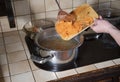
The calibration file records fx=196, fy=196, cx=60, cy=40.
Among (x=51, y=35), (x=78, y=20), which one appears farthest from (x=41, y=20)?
(x=78, y=20)

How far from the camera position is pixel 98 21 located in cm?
83

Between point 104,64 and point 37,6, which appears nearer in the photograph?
point 104,64

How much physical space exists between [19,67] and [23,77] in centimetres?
7

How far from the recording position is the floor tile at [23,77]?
29.9 inches

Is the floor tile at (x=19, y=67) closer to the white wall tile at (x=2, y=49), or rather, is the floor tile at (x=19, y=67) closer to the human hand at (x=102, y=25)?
the white wall tile at (x=2, y=49)

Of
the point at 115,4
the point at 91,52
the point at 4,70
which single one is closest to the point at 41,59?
the point at 4,70

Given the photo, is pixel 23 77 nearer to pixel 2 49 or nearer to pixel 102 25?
pixel 2 49

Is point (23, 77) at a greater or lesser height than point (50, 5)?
lesser

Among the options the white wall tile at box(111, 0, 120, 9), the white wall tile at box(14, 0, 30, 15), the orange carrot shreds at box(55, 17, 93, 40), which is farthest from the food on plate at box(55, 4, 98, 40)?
the white wall tile at box(111, 0, 120, 9)

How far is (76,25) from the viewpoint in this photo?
33.4 inches

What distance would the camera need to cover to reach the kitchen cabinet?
2.49 feet

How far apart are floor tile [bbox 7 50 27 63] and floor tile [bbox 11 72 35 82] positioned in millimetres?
114

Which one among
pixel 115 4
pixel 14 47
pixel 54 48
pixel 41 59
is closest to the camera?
pixel 41 59

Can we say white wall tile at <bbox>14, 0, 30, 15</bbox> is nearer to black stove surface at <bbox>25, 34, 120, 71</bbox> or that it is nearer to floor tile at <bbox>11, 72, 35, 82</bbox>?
black stove surface at <bbox>25, 34, 120, 71</bbox>
